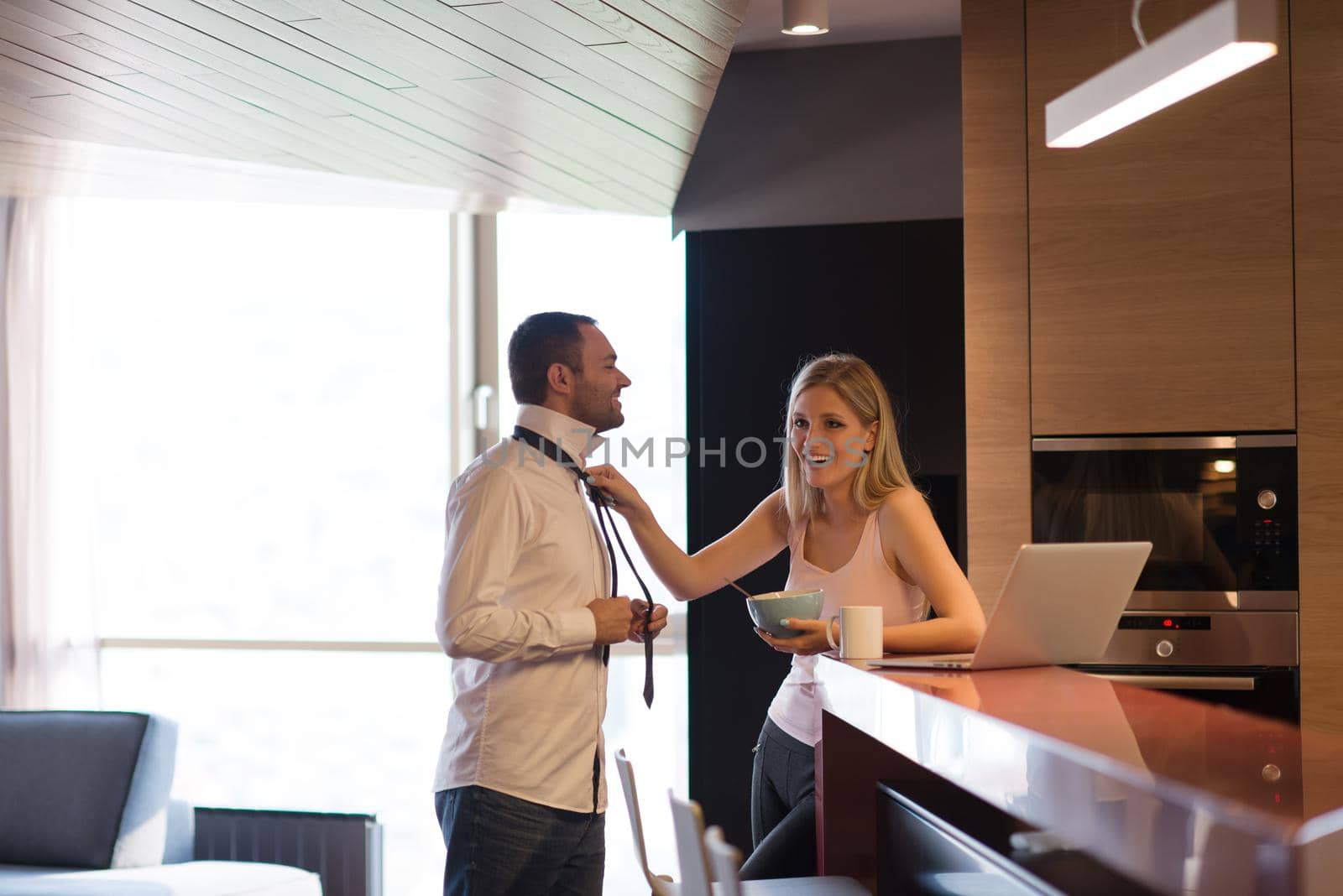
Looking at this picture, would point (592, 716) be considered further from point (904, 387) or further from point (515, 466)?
point (904, 387)

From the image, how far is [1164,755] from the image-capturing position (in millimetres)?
1186

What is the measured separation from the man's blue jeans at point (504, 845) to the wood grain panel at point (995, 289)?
1.48 metres

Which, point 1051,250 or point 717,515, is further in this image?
point 717,515

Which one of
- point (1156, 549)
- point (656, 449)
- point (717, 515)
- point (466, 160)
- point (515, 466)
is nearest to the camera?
point (515, 466)

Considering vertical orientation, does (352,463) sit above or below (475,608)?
above

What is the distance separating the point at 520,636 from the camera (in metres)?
2.25

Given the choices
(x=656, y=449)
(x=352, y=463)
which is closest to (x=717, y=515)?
(x=656, y=449)

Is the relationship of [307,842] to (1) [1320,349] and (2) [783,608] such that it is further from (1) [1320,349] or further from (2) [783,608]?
(1) [1320,349]

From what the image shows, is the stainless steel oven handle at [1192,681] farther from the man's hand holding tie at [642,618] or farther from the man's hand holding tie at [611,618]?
the man's hand holding tie at [611,618]

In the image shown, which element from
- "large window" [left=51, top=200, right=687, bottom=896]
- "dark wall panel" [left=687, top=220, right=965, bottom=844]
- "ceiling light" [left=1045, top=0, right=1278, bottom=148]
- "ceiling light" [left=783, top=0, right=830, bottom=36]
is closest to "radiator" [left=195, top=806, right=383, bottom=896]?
"dark wall panel" [left=687, top=220, right=965, bottom=844]

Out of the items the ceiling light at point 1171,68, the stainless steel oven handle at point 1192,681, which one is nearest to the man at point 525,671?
the ceiling light at point 1171,68

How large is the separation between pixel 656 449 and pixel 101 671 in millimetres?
2617

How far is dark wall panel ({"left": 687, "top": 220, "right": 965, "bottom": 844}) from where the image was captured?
3932mm

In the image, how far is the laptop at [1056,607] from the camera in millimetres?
1785
